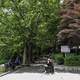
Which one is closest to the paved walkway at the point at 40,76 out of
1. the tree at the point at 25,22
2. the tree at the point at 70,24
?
the tree at the point at 70,24

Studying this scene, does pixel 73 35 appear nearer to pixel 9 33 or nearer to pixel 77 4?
pixel 77 4

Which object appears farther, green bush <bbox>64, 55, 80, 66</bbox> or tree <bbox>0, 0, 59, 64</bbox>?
tree <bbox>0, 0, 59, 64</bbox>

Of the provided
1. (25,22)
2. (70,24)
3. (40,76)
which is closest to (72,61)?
(70,24)

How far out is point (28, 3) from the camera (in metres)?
40.2

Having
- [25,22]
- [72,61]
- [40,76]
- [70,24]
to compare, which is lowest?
[40,76]

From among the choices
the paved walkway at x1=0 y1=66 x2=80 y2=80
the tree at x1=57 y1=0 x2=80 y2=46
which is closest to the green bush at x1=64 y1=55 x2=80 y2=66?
the tree at x1=57 y1=0 x2=80 y2=46

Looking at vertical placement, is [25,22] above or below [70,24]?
above

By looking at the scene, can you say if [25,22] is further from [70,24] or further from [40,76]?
[40,76]

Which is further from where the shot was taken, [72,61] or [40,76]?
[72,61]

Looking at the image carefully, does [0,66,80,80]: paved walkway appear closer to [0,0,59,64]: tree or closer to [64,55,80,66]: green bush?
[64,55,80,66]: green bush

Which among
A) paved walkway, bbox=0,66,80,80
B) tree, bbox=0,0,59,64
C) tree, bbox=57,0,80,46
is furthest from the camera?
tree, bbox=0,0,59,64

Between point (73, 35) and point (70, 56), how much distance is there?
8.54 feet

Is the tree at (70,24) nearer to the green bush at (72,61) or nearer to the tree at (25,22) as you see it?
the green bush at (72,61)

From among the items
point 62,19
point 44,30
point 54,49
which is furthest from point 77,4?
point 54,49
